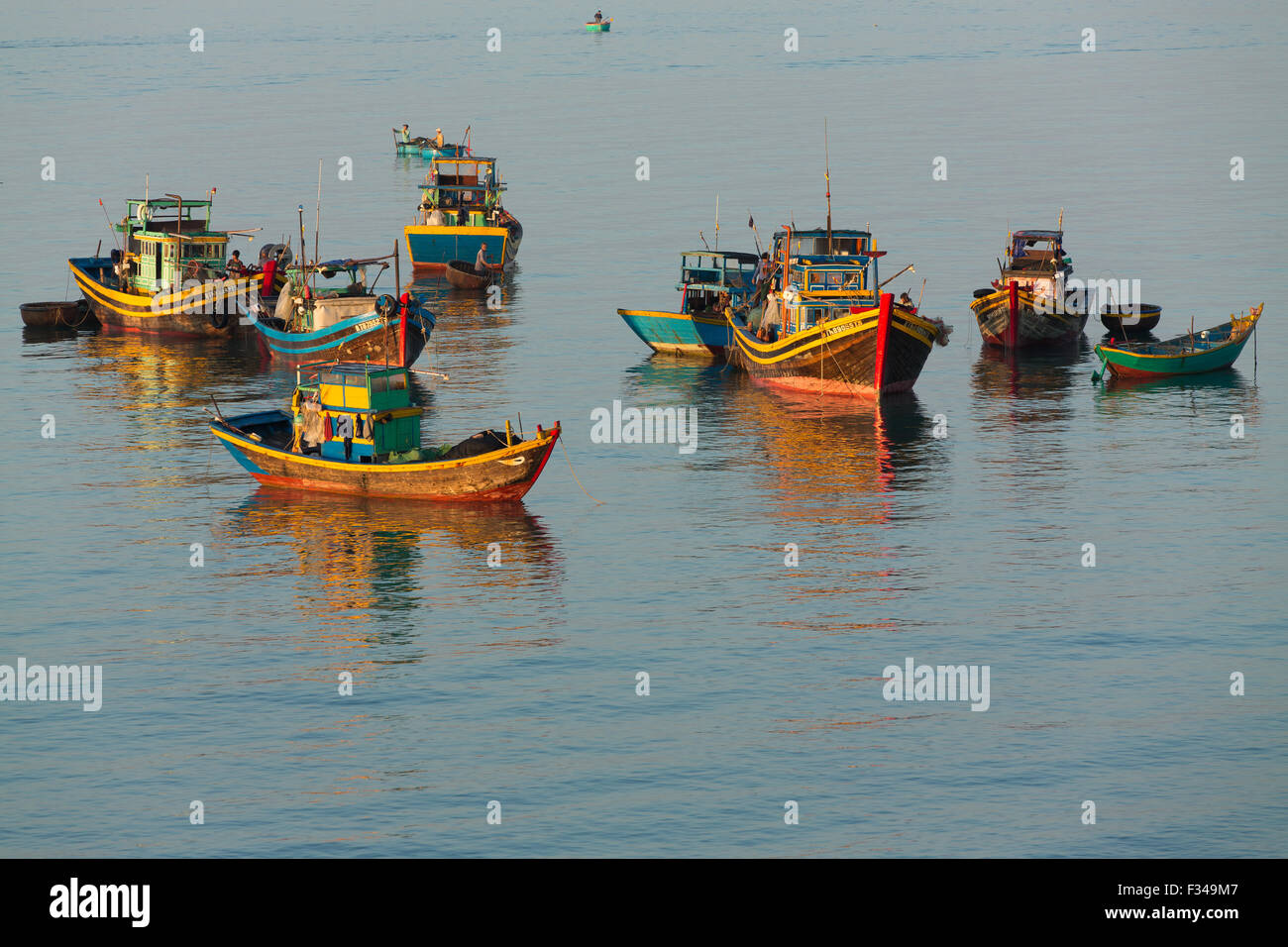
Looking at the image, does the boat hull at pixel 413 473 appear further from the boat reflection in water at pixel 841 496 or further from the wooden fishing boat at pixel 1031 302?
the wooden fishing boat at pixel 1031 302

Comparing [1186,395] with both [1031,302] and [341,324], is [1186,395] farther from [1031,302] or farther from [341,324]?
[341,324]

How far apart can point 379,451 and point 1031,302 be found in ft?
123

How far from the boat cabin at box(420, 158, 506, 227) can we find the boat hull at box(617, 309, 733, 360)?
29299mm

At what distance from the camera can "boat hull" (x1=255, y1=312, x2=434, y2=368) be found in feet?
257

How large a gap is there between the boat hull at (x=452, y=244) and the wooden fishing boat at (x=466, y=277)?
2178 millimetres

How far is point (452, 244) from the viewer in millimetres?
111000

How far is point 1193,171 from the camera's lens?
152 meters

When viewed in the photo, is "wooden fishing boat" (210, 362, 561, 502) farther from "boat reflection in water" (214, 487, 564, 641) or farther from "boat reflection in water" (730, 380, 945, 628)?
"boat reflection in water" (730, 380, 945, 628)

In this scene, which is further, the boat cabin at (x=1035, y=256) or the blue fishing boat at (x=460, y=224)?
the blue fishing boat at (x=460, y=224)

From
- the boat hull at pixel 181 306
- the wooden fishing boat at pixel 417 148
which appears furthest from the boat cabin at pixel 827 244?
the wooden fishing boat at pixel 417 148

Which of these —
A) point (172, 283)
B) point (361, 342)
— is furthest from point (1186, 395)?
point (172, 283)

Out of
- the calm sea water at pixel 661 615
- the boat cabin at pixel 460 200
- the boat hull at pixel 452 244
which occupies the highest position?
the boat cabin at pixel 460 200

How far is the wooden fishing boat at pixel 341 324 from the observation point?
7844 cm
